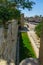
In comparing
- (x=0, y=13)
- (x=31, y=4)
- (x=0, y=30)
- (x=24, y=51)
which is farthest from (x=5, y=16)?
(x=0, y=30)

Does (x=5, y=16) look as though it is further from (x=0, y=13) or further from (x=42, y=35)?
(x=42, y=35)

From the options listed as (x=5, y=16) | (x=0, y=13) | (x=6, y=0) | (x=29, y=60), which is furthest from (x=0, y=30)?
(x=6, y=0)

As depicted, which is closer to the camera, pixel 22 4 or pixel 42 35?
pixel 42 35

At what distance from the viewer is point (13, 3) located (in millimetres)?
8188

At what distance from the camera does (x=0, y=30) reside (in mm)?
3904

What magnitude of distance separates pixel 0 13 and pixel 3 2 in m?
0.57

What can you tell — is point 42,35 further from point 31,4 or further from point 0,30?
point 31,4

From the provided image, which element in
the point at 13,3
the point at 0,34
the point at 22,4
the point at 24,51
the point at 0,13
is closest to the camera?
the point at 0,34

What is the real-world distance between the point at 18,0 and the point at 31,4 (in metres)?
0.72

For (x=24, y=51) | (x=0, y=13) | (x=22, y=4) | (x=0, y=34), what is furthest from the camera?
(x=24, y=51)

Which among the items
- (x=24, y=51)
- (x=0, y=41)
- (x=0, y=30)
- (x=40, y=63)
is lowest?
(x=24, y=51)

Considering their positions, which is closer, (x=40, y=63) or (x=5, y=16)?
(x=40, y=63)

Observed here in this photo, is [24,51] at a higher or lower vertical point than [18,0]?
lower

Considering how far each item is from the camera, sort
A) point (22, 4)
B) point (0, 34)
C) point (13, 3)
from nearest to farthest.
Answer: point (0, 34) → point (22, 4) → point (13, 3)
